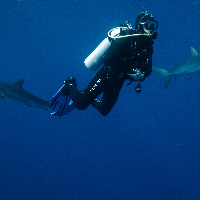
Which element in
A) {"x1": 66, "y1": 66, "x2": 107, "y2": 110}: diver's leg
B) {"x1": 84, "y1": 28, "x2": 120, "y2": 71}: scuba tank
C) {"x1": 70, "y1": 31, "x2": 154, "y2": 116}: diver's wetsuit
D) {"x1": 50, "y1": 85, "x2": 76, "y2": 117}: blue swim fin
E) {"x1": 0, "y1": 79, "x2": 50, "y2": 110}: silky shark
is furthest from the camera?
{"x1": 0, "y1": 79, "x2": 50, "y2": 110}: silky shark

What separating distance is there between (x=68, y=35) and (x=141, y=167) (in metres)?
26.7

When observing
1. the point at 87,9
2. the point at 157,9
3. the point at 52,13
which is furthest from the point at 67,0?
the point at 157,9

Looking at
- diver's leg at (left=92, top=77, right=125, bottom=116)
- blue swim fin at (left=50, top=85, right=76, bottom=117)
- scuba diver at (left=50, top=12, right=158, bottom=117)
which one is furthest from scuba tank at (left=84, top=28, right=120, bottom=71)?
blue swim fin at (left=50, top=85, right=76, bottom=117)

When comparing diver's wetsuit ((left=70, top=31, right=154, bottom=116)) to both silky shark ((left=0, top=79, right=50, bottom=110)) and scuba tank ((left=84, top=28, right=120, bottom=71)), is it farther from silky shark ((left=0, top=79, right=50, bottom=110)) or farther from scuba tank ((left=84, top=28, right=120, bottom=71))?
silky shark ((left=0, top=79, right=50, bottom=110))

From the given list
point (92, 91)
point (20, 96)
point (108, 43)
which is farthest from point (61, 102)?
point (20, 96)

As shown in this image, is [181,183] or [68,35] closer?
[181,183]

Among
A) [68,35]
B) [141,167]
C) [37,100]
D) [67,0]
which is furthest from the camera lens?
[68,35]

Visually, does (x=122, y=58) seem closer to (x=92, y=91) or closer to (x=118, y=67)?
(x=118, y=67)

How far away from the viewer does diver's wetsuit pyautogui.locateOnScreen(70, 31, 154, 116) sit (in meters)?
3.51

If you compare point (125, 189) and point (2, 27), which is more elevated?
point (2, 27)

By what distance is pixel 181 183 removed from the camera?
18.9 m

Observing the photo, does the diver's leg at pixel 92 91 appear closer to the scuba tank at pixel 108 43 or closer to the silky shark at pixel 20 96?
the scuba tank at pixel 108 43

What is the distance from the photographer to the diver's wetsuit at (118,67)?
3510 mm

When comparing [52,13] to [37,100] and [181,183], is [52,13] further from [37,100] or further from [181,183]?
[181,183]
